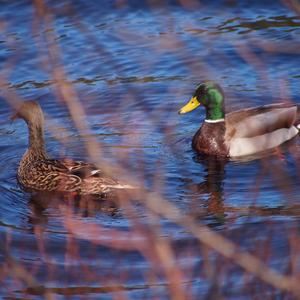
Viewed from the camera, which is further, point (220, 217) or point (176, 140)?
point (176, 140)

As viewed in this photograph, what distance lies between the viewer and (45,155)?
10.2 m

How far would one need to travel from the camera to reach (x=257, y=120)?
11297 millimetres

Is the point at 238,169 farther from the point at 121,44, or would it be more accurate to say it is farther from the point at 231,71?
the point at 121,44

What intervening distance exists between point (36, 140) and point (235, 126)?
8.45ft

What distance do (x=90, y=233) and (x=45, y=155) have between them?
7.19ft

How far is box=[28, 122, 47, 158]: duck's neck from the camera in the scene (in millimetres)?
10084

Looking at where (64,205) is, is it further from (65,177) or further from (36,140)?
(36,140)

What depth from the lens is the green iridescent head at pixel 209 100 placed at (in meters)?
11.4

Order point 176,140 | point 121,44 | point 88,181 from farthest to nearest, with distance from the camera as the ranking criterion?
1. point 121,44
2. point 176,140
3. point 88,181

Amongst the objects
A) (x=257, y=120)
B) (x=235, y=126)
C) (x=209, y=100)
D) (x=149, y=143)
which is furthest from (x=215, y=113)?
(x=149, y=143)

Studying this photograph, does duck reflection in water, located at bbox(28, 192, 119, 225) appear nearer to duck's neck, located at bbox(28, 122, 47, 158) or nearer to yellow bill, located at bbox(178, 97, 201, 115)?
duck's neck, located at bbox(28, 122, 47, 158)

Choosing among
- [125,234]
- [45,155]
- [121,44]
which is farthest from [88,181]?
[121,44]

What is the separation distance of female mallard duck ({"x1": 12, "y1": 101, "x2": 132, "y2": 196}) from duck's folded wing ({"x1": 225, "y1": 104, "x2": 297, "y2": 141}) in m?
2.19

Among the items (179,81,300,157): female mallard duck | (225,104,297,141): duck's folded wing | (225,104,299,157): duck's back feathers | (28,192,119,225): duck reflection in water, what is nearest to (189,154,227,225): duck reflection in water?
(179,81,300,157): female mallard duck
